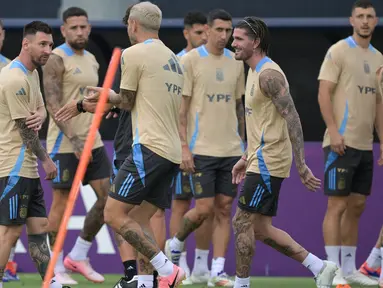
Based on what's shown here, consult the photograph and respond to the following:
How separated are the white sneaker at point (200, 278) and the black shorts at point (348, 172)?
156 centimetres

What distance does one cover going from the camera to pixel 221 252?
1223 cm

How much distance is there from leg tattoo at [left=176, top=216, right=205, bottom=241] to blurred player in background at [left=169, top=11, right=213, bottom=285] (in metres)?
0.41

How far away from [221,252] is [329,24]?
2.86m

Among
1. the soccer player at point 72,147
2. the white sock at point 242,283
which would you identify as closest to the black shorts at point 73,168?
the soccer player at point 72,147

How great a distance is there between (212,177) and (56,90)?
183 cm

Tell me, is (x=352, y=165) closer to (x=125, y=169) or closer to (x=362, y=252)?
(x=362, y=252)

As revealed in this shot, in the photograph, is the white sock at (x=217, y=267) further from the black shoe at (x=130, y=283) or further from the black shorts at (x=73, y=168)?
the black shoe at (x=130, y=283)

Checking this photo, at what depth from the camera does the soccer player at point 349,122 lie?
12156 mm

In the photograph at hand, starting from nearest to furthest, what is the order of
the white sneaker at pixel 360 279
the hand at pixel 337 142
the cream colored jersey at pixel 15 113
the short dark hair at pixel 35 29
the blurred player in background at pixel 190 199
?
the cream colored jersey at pixel 15 113 < the short dark hair at pixel 35 29 < the hand at pixel 337 142 < the white sneaker at pixel 360 279 < the blurred player in background at pixel 190 199

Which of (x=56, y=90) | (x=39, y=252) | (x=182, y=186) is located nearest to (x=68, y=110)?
(x=39, y=252)

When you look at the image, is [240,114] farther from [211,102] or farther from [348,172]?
[348,172]

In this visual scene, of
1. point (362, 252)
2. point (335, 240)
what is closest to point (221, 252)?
point (335, 240)

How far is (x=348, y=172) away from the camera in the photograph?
12141mm

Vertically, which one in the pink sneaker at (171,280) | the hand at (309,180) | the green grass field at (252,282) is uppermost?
the hand at (309,180)
